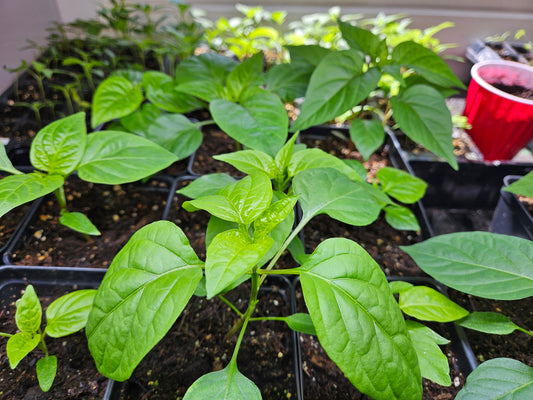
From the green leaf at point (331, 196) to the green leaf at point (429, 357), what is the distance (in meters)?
0.21

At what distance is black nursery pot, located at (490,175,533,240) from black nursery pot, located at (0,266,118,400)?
0.98 metres

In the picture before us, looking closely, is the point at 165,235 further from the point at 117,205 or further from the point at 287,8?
the point at 287,8

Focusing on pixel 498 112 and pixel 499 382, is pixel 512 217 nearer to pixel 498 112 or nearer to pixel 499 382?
pixel 498 112

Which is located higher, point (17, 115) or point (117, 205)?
point (17, 115)

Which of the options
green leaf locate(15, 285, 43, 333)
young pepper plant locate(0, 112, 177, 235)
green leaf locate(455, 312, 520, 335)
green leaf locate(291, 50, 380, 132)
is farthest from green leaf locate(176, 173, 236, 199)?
green leaf locate(455, 312, 520, 335)

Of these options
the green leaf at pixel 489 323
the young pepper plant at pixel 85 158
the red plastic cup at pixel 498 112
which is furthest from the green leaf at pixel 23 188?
the red plastic cup at pixel 498 112

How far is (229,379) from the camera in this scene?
56 centimetres

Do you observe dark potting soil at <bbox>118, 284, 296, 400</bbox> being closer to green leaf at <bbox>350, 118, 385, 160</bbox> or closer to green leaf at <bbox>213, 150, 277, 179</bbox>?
green leaf at <bbox>213, 150, 277, 179</bbox>

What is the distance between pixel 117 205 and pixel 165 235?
49cm

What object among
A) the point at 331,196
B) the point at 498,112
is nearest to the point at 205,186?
the point at 331,196

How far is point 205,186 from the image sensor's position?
0.74 meters

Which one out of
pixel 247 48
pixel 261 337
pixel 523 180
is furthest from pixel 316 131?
pixel 261 337

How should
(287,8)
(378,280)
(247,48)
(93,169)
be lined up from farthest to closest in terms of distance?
1. (287,8)
2. (247,48)
3. (93,169)
4. (378,280)

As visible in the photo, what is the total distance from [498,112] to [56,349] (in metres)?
1.30
